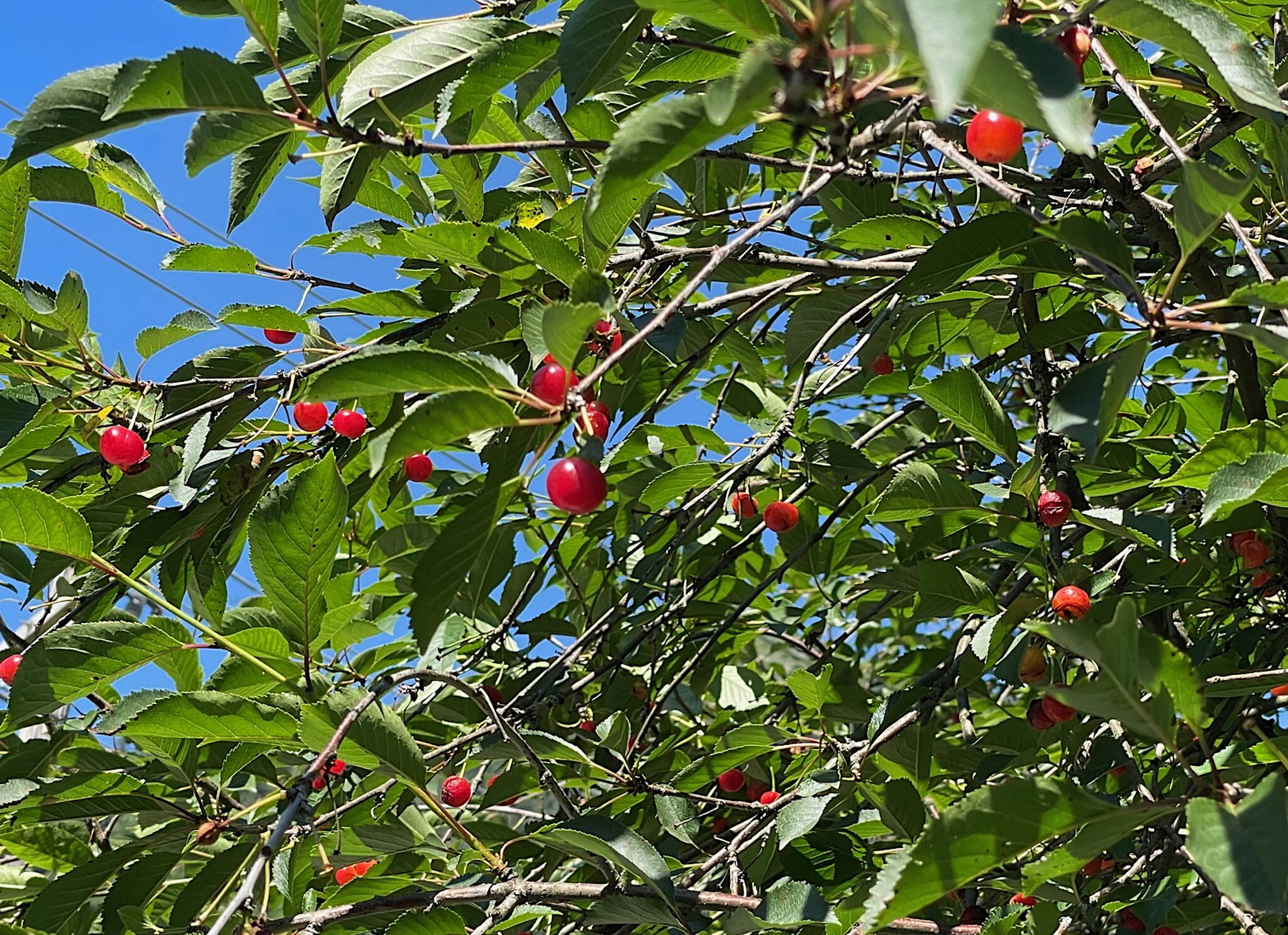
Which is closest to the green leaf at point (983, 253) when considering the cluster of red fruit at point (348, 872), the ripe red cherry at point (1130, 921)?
the ripe red cherry at point (1130, 921)

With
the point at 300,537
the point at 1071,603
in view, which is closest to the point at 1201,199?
the point at 1071,603

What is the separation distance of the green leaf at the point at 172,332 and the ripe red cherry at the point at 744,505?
3.52ft

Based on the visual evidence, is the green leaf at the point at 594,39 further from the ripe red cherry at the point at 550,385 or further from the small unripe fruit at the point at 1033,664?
the small unripe fruit at the point at 1033,664

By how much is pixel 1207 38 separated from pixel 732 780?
185 centimetres

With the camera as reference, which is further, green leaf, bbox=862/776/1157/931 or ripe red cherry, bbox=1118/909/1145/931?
ripe red cherry, bbox=1118/909/1145/931

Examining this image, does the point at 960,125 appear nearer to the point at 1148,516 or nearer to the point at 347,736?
the point at 1148,516

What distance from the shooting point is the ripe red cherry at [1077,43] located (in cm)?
129

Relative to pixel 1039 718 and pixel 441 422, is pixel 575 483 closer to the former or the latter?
pixel 441 422

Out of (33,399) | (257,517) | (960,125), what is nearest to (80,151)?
(33,399)

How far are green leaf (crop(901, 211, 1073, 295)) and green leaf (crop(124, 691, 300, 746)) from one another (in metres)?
1.00

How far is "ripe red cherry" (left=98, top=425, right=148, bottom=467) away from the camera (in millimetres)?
1702

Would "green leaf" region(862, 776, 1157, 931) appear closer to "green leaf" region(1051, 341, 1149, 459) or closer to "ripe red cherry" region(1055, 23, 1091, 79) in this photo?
"green leaf" region(1051, 341, 1149, 459)

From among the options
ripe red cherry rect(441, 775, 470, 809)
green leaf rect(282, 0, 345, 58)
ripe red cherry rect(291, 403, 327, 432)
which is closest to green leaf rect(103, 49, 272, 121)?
green leaf rect(282, 0, 345, 58)

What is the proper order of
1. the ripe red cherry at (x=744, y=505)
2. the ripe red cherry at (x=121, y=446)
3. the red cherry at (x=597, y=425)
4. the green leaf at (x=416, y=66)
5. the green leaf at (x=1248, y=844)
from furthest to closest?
1. the ripe red cherry at (x=744, y=505)
2. the ripe red cherry at (x=121, y=446)
3. the green leaf at (x=416, y=66)
4. the red cherry at (x=597, y=425)
5. the green leaf at (x=1248, y=844)
